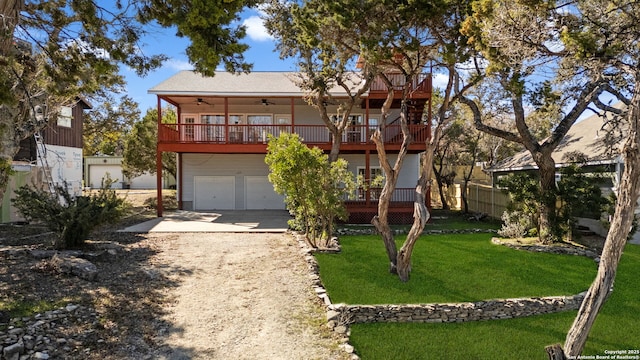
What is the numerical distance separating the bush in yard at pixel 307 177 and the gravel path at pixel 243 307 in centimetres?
139

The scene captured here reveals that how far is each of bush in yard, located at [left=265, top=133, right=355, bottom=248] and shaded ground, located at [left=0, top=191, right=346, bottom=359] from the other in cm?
138

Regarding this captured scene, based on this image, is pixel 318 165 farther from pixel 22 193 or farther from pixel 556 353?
pixel 22 193

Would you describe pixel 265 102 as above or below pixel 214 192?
above

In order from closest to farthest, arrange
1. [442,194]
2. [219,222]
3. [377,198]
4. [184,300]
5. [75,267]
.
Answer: [184,300] < [75,267] < [219,222] < [377,198] < [442,194]

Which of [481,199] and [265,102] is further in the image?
[481,199]

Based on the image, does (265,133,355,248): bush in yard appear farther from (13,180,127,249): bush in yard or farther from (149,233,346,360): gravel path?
(13,180,127,249): bush in yard

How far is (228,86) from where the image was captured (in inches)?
709

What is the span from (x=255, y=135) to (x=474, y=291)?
499 inches

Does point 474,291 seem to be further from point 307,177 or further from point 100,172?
point 100,172

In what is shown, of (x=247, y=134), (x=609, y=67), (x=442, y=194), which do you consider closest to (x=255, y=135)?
(x=247, y=134)

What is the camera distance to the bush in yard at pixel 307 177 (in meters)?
9.09

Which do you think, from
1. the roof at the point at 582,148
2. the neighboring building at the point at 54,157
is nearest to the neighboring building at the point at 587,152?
the roof at the point at 582,148

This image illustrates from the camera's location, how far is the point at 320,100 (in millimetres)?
14297

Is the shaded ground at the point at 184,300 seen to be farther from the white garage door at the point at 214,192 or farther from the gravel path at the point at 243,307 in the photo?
the white garage door at the point at 214,192
